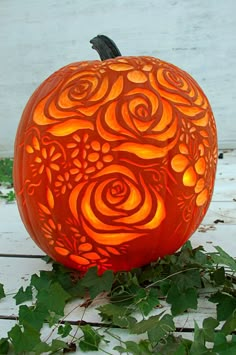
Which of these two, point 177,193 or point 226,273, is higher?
point 177,193

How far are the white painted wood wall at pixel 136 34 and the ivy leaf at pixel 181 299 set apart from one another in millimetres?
1550

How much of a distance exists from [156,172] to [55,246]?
0.17m

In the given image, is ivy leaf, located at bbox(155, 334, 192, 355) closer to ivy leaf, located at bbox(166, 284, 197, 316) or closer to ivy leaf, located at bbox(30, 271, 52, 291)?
ivy leaf, located at bbox(166, 284, 197, 316)

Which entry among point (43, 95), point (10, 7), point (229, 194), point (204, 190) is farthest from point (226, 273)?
point (10, 7)

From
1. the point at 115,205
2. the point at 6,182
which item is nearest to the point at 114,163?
the point at 115,205

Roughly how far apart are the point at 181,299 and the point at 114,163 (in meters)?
0.19

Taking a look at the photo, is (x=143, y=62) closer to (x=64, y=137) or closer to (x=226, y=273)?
(x=64, y=137)

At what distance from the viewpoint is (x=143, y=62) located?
2.30 ft

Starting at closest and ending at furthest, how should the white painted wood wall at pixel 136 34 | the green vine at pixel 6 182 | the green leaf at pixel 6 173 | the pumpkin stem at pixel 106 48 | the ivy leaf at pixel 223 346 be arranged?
the ivy leaf at pixel 223 346
the pumpkin stem at pixel 106 48
the green vine at pixel 6 182
the green leaf at pixel 6 173
the white painted wood wall at pixel 136 34

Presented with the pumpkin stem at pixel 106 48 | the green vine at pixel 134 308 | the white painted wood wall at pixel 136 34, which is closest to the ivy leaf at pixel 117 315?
the green vine at pixel 134 308

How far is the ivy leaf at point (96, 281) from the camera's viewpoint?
0.64m

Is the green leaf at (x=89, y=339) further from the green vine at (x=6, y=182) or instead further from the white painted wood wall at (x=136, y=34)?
the white painted wood wall at (x=136, y=34)

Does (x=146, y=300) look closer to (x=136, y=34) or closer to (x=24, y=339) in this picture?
(x=24, y=339)

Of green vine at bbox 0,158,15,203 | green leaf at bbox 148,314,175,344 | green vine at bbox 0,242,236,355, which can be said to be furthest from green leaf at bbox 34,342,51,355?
green vine at bbox 0,158,15,203
